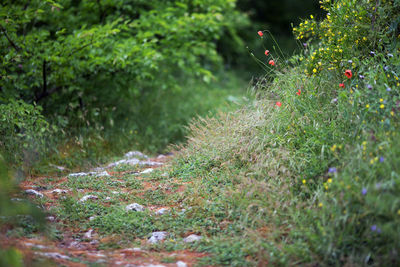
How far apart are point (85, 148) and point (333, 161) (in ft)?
13.4

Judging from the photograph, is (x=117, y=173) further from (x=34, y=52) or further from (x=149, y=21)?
(x=149, y=21)

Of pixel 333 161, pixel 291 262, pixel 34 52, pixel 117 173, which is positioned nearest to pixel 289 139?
pixel 333 161

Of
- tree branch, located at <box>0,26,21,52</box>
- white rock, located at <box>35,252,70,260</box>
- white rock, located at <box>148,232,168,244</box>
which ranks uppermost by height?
tree branch, located at <box>0,26,21,52</box>

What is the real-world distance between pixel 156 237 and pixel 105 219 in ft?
1.82

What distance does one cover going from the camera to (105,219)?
3539 millimetres

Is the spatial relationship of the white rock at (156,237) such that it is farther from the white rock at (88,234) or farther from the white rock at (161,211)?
the white rock at (88,234)

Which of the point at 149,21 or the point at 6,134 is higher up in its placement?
the point at 149,21

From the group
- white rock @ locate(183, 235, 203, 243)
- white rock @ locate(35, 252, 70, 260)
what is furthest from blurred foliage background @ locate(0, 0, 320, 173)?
white rock @ locate(183, 235, 203, 243)

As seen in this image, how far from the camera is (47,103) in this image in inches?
284

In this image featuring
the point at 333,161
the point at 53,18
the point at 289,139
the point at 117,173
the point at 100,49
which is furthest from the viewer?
the point at 53,18

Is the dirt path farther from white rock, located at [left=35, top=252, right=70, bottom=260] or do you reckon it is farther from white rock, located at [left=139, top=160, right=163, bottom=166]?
white rock, located at [left=139, top=160, right=163, bottom=166]

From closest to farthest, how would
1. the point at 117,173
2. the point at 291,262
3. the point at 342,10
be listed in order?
1. the point at 291,262
2. the point at 342,10
3. the point at 117,173

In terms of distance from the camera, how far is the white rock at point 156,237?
3.26 metres

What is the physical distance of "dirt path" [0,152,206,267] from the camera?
2.88 meters
